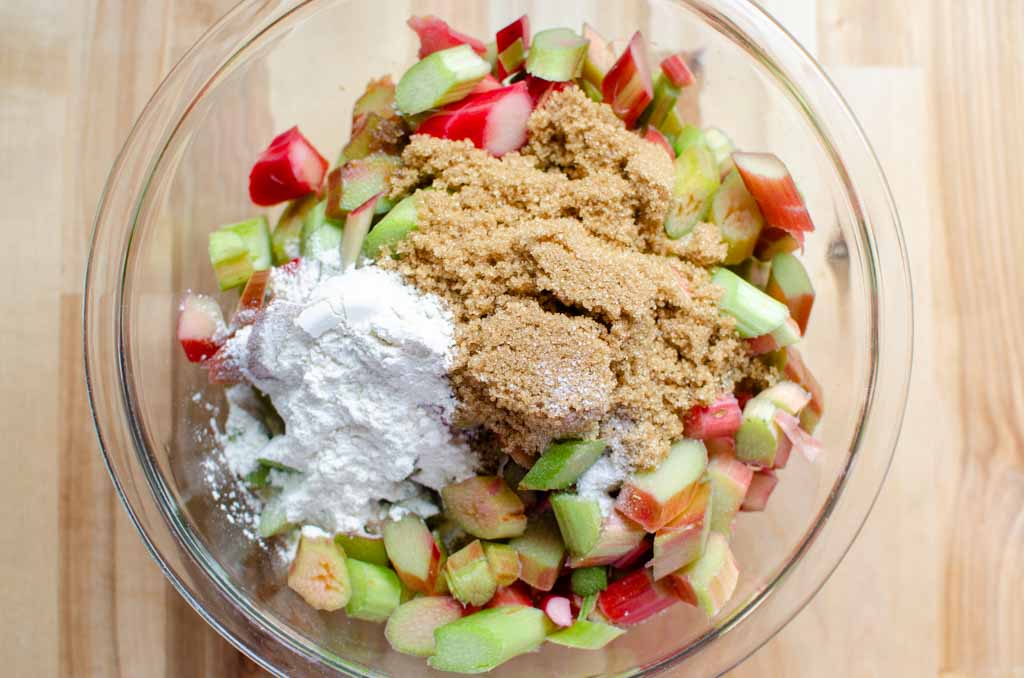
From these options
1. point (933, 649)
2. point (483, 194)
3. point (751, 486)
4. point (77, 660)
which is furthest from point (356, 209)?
point (933, 649)

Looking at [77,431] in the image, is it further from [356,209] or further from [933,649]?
[933,649]

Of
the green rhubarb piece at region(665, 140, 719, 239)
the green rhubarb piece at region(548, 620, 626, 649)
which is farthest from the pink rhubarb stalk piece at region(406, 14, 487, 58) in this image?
the green rhubarb piece at region(548, 620, 626, 649)

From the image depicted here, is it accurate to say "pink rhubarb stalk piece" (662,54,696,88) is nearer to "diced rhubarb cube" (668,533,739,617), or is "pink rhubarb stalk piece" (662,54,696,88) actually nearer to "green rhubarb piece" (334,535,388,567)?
"diced rhubarb cube" (668,533,739,617)

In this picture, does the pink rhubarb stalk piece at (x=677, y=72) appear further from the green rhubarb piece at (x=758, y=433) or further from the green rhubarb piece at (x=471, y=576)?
the green rhubarb piece at (x=471, y=576)

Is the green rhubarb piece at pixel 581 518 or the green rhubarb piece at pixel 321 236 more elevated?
the green rhubarb piece at pixel 321 236

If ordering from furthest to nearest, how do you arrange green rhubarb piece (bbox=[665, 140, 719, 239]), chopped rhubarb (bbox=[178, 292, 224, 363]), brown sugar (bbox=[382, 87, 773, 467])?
chopped rhubarb (bbox=[178, 292, 224, 363]), green rhubarb piece (bbox=[665, 140, 719, 239]), brown sugar (bbox=[382, 87, 773, 467])

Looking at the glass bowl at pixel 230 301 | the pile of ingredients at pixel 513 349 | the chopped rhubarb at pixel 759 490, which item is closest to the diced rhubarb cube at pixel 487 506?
the pile of ingredients at pixel 513 349
